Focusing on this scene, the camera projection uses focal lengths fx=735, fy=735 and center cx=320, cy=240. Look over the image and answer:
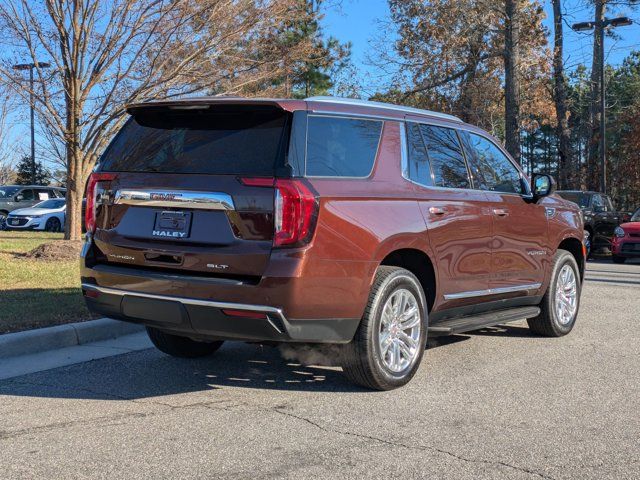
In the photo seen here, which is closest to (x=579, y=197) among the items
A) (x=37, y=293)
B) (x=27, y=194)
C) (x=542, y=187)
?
(x=542, y=187)

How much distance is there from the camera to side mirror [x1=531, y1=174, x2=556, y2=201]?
22.5 ft

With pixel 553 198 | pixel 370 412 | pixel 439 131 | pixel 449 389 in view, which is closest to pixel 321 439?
pixel 370 412

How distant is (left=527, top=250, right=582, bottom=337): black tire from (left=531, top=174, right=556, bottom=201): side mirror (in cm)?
71

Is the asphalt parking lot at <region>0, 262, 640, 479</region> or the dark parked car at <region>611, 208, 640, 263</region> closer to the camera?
the asphalt parking lot at <region>0, 262, 640, 479</region>

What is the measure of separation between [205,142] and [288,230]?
2.98 ft

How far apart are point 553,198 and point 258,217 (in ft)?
12.9

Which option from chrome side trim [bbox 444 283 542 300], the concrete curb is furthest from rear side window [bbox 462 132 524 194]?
the concrete curb

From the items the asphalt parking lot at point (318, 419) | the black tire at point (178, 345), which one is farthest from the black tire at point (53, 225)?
the black tire at point (178, 345)

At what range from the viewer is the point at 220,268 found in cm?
449

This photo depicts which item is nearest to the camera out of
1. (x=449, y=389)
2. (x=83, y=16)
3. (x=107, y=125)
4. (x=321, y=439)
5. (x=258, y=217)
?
(x=321, y=439)

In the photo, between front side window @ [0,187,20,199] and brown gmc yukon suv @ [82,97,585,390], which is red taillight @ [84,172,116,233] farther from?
front side window @ [0,187,20,199]

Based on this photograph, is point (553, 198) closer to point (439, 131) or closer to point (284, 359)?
point (439, 131)

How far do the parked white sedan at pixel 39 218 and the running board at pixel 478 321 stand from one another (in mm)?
23085

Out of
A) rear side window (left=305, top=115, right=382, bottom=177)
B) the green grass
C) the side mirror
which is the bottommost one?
the green grass
